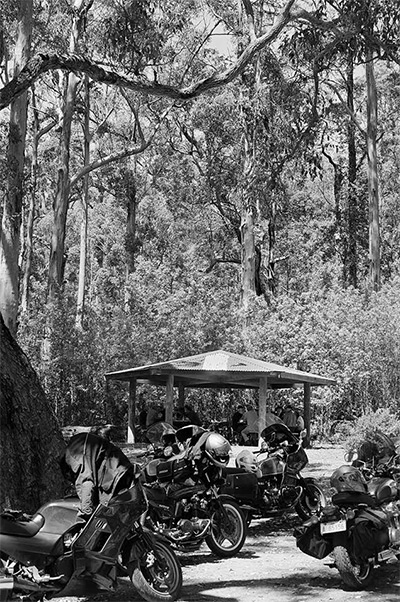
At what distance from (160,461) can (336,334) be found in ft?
60.3

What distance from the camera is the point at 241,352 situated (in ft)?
86.1

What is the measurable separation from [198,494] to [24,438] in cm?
166

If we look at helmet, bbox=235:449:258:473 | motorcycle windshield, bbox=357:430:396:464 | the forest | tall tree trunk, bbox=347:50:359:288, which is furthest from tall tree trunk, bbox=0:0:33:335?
tall tree trunk, bbox=347:50:359:288

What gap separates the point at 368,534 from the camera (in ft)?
21.5

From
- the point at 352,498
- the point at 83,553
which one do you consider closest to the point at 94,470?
the point at 83,553

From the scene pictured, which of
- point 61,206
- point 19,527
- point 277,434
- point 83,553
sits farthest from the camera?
point 61,206

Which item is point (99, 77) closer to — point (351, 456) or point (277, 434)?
point (277, 434)

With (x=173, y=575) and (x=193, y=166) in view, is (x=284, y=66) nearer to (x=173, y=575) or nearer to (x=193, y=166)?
(x=173, y=575)

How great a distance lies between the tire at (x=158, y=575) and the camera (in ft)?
19.1

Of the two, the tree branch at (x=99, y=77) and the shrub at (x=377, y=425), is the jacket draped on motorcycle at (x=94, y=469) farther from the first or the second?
the shrub at (x=377, y=425)

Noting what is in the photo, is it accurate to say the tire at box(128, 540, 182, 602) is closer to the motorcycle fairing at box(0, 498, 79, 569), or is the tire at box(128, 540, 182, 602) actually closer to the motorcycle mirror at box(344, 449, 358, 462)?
the motorcycle fairing at box(0, 498, 79, 569)

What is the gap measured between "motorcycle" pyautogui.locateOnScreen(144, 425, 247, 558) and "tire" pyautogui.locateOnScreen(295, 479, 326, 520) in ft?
5.41

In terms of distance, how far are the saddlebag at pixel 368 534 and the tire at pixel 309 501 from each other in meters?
2.76

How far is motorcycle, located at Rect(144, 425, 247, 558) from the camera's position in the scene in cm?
760
